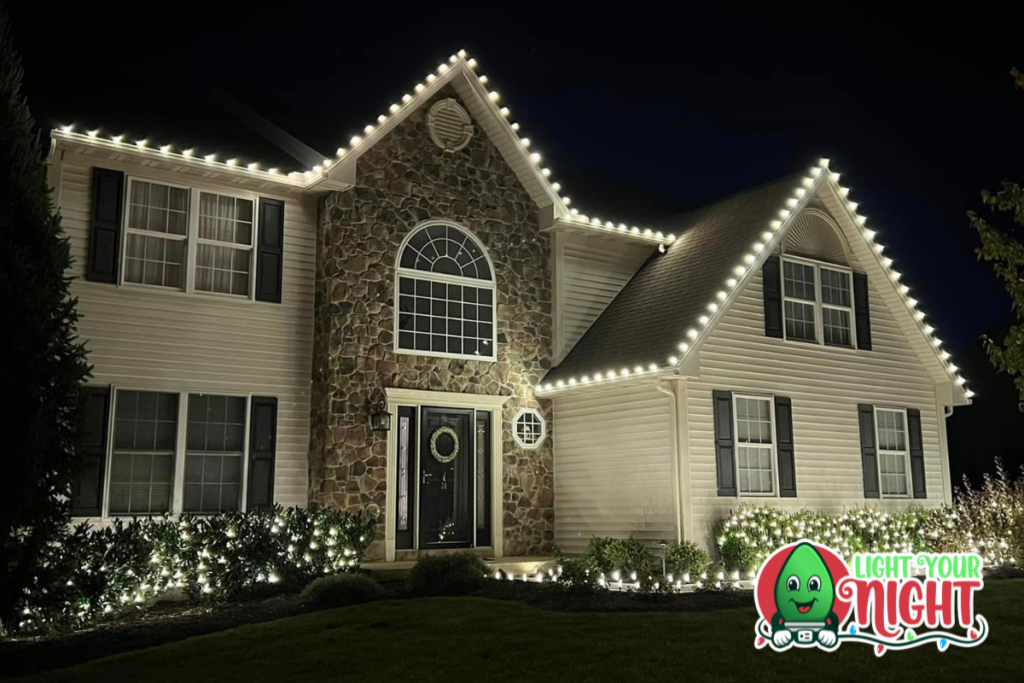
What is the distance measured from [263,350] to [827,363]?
9.06 metres

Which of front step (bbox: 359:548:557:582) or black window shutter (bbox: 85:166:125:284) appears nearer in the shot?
black window shutter (bbox: 85:166:125:284)

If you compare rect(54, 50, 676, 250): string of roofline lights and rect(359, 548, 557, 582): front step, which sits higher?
rect(54, 50, 676, 250): string of roofline lights

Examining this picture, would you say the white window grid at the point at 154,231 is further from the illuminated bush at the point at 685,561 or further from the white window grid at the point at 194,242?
the illuminated bush at the point at 685,561

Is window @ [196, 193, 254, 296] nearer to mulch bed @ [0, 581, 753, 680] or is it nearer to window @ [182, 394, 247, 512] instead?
Answer: window @ [182, 394, 247, 512]

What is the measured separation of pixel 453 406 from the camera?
1499 centimetres

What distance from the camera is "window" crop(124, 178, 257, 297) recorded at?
1324 centimetres

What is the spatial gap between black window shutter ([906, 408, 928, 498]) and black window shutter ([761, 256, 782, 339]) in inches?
141

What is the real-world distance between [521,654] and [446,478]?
6910 millimetres

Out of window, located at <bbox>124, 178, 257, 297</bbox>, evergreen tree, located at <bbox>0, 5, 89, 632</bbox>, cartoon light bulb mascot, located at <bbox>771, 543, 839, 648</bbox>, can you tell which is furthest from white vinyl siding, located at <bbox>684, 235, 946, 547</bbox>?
evergreen tree, located at <bbox>0, 5, 89, 632</bbox>

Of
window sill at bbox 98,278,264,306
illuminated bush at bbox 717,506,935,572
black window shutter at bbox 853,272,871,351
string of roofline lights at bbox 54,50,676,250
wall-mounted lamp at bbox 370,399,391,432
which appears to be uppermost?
string of roofline lights at bbox 54,50,676,250

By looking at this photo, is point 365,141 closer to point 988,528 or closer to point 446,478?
point 446,478

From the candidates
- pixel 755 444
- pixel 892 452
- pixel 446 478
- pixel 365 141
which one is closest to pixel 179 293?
pixel 365 141

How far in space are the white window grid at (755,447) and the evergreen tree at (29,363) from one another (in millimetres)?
9424

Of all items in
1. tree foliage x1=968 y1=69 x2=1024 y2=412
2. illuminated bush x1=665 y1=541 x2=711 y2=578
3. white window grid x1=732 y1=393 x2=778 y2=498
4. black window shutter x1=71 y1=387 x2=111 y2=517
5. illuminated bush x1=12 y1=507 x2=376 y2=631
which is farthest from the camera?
white window grid x1=732 y1=393 x2=778 y2=498
